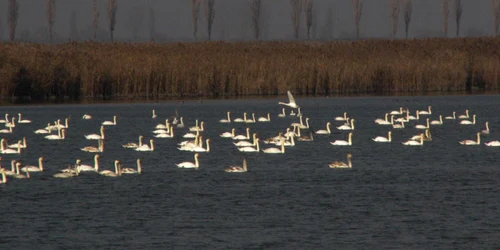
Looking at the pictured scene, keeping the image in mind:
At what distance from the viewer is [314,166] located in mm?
29484

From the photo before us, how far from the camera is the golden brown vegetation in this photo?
5416 centimetres

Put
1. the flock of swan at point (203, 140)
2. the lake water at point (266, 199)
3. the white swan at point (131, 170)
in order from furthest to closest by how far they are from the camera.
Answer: the flock of swan at point (203, 140) → the white swan at point (131, 170) → the lake water at point (266, 199)

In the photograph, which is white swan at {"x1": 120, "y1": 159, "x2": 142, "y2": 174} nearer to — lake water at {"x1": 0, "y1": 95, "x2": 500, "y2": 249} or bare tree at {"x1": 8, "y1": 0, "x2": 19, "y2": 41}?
lake water at {"x1": 0, "y1": 95, "x2": 500, "y2": 249}

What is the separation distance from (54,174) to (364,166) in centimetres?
834

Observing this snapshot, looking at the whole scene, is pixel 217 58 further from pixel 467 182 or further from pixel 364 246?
pixel 364 246

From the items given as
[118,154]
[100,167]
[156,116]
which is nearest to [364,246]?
[100,167]

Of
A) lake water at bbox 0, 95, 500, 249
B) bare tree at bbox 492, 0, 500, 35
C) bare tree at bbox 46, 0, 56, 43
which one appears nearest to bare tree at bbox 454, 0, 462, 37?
bare tree at bbox 492, 0, 500, 35

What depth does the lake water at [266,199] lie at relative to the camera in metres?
19.2

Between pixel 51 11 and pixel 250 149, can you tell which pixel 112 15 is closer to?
pixel 51 11

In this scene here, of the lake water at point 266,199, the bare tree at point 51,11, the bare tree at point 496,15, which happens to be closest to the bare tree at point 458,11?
the bare tree at point 496,15

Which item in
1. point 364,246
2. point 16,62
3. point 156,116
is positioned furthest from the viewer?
point 16,62

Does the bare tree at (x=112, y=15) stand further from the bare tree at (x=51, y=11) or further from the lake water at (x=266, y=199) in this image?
the lake water at (x=266, y=199)

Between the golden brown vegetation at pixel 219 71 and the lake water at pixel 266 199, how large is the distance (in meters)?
14.9

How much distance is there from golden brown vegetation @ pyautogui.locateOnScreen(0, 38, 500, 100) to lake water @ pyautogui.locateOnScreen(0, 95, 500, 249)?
49.0 ft
